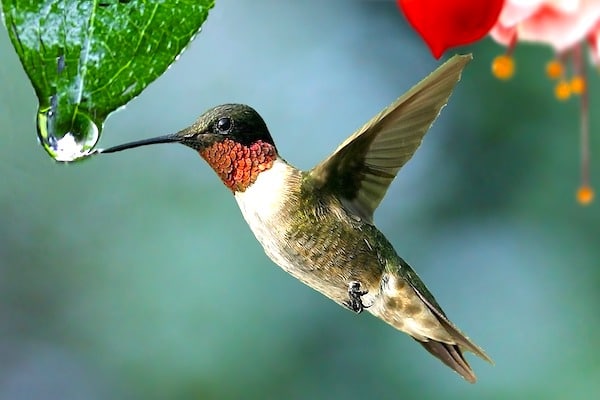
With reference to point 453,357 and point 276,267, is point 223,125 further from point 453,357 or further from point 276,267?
point 276,267

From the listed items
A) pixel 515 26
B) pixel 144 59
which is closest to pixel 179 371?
pixel 515 26

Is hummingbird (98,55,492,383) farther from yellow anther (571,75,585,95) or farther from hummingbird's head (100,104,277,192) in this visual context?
yellow anther (571,75,585,95)

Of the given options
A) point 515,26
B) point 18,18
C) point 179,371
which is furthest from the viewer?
point 179,371

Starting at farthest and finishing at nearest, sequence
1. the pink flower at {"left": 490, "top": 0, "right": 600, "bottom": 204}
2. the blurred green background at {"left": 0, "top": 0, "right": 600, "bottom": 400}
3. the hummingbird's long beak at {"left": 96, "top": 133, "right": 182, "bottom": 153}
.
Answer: the blurred green background at {"left": 0, "top": 0, "right": 600, "bottom": 400}, the pink flower at {"left": 490, "top": 0, "right": 600, "bottom": 204}, the hummingbird's long beak at {"left": 96, "top": 133, "right": 182, "bottom": 153}

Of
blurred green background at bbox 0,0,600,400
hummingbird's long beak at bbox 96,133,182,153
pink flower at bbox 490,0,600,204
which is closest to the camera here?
hummingbird's long beak at bbox 96,133,182,153

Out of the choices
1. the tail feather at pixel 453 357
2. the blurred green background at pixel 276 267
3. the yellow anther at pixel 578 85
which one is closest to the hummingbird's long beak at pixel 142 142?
the tail feather at pixel 453 357

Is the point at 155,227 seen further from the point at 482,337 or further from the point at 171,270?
the point at 482,337

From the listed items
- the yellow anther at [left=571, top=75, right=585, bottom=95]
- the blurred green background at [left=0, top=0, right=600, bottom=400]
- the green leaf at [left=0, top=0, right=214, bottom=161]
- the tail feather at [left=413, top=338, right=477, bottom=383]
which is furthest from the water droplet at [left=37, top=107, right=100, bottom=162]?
the blurred green background at [left=0, top=0, right=600, bottom=400]

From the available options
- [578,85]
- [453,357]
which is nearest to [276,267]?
[578,85]
